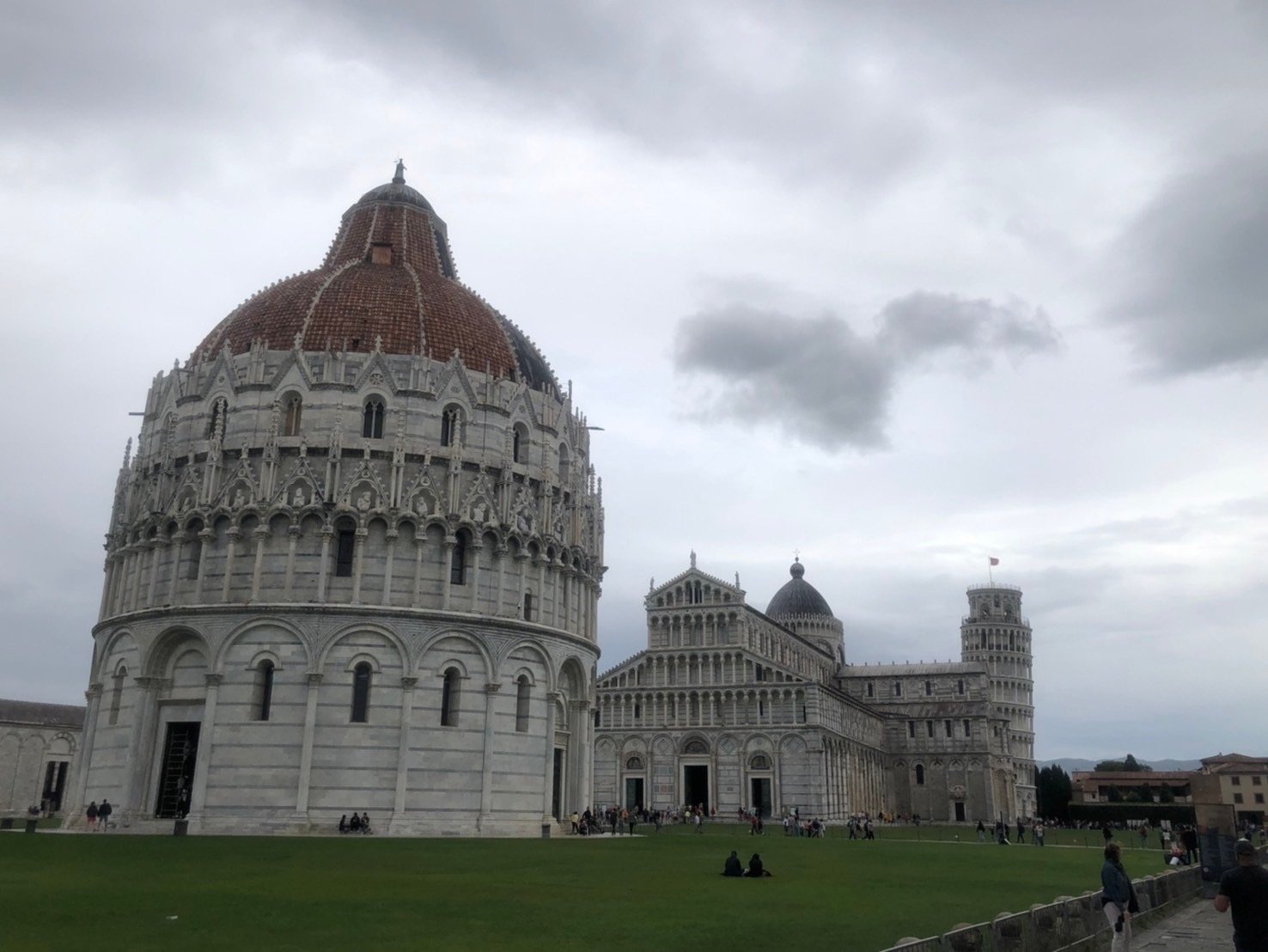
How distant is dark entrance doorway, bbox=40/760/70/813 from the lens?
84.3m

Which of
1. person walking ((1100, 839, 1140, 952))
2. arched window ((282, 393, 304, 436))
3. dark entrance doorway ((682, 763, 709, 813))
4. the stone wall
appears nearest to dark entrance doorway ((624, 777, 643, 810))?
dark entrance doorway ((682, 763, 709, 813))

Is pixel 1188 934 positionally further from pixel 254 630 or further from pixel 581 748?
Answer: pixel 581 748

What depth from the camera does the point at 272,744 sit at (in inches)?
1518

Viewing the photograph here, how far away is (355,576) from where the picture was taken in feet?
132

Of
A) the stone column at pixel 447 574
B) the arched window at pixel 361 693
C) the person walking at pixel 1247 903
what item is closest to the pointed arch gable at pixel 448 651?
the stone column at pixel 447 574

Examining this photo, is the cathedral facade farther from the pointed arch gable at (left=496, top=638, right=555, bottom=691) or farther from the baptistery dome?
the pointed arch gable at (left=496, top=638, right=555, bottom=691)

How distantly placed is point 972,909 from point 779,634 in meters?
80.6

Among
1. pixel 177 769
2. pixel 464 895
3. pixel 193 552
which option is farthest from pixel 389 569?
pixel 464 895

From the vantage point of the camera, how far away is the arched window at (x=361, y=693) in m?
39.4

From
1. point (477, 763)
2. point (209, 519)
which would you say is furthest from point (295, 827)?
point (209, 519)

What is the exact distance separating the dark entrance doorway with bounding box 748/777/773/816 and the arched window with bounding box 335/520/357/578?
51.7m

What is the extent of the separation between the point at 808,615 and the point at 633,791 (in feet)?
131

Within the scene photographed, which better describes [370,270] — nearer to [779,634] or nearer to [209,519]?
[209,519]

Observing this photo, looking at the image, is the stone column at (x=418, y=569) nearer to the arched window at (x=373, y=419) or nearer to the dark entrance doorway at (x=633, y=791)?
the arched window at (x=373, y=419)
